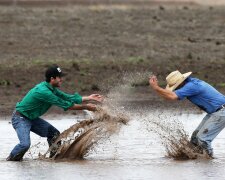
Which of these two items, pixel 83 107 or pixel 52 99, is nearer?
pixel 52 99

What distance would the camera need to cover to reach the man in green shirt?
50.5 ft

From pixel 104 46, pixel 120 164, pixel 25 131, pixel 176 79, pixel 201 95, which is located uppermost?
Result: pixel 176 79

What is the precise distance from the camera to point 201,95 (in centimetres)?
1558

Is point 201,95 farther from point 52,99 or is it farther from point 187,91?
point 52,99

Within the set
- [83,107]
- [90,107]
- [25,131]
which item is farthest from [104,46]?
[25,131]

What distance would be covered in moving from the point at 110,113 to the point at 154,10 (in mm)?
24442

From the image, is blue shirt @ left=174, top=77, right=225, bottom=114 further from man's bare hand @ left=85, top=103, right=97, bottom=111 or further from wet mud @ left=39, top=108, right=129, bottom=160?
man's bare hand @ left=85, top=103, right=97, bottom=111

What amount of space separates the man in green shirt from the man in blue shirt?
3.75 ft

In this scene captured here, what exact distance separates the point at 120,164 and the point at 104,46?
15.2 meters

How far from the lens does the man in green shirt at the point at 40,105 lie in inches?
607

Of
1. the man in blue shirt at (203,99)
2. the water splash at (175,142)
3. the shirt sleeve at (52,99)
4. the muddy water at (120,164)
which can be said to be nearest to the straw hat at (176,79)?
the man in blue shirt at (203,99)

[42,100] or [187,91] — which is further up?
[187,91]

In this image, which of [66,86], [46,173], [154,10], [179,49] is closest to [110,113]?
[46,173]

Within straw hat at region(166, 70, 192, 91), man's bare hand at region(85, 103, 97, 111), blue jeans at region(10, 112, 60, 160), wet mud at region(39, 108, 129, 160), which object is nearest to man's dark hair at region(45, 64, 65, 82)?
man's bare hand at region(85, 103, 97, 111)
